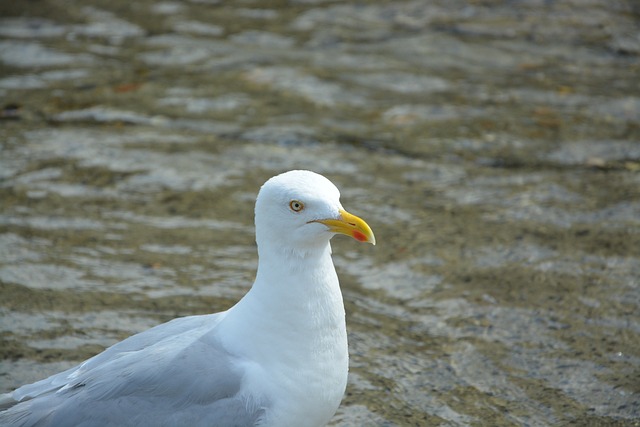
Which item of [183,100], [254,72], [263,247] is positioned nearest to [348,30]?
[254,72]

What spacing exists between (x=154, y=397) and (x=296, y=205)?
948 millimetres

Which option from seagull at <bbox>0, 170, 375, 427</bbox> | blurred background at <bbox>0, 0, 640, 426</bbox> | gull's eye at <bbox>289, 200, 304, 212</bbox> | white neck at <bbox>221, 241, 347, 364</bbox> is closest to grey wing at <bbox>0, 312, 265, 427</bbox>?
seagull at <bbox>0, 170, 375, 427</bbox>

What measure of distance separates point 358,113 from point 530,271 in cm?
253

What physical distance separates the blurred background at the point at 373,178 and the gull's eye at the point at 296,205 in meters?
1.27

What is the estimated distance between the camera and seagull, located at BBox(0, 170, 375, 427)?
11.3ft

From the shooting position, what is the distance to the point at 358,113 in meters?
7.38

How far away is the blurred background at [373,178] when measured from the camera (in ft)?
15.4

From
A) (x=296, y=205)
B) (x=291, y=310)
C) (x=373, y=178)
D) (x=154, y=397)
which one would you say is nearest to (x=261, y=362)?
(x=291, y=310)

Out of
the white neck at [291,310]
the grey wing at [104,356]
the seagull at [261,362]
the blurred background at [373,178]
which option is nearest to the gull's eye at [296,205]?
the seagull at [261,362]

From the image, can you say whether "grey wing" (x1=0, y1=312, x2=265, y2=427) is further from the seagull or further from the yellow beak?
the yellow beak

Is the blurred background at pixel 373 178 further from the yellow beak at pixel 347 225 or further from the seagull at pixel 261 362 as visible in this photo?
the yellow beak at pixel 347 225

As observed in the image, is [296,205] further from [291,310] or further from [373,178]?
[373,178]

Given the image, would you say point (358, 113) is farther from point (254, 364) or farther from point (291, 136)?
point (254, 364)

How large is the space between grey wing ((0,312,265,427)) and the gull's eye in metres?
0.66
